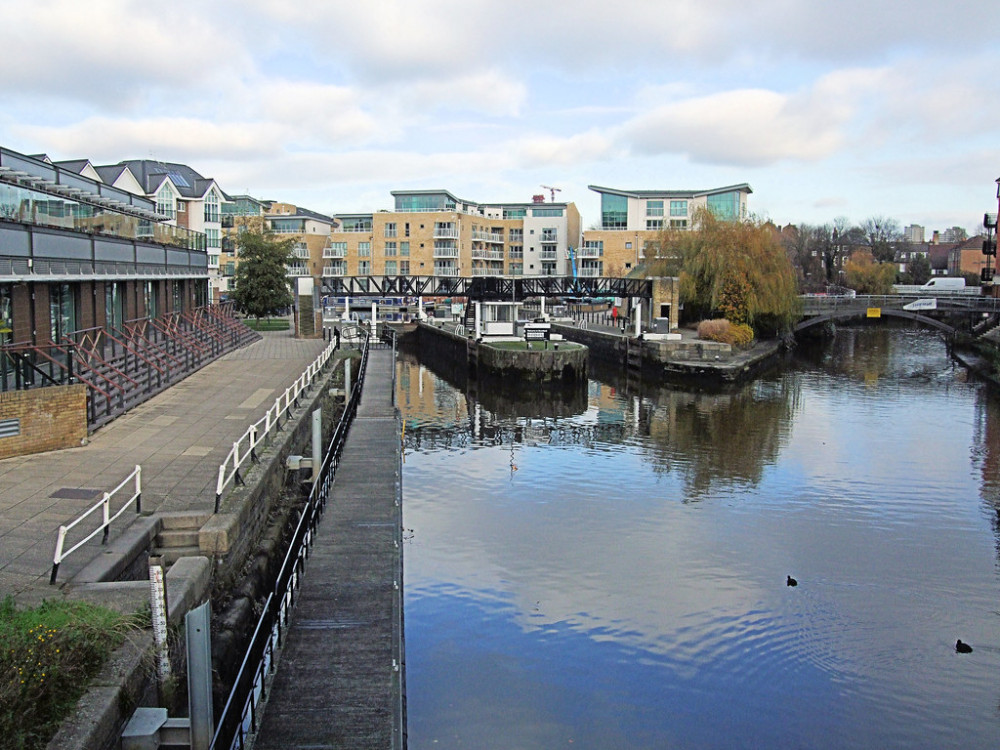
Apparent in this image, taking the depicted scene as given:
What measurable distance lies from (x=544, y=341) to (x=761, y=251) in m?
15.9

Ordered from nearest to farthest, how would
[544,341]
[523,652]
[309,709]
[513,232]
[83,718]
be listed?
1. [83,718]
2. [309,709]
3. [523,652]
4. [544,341]
5. [513,232]

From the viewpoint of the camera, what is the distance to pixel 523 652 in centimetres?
1280

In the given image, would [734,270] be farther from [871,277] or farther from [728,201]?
[871,277]

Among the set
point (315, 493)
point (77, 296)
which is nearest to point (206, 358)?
point (77, 296)

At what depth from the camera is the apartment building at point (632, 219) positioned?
85062 millimetres

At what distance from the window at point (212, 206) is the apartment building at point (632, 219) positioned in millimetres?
34523

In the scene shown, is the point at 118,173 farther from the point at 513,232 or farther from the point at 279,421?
the point at 513,232

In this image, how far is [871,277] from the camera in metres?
89.2

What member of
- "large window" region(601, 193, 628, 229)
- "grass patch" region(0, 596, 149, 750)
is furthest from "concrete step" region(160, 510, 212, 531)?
"large window" region(601, 193, 628, 229)

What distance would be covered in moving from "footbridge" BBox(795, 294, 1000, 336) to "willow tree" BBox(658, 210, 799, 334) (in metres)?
8.68

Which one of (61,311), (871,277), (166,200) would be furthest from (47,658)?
(871,277)

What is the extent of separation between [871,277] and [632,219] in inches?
992

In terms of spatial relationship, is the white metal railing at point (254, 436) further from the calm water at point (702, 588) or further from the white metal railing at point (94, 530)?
the calm water at point (702, 588)

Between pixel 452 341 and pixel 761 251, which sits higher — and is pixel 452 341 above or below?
Result: below
